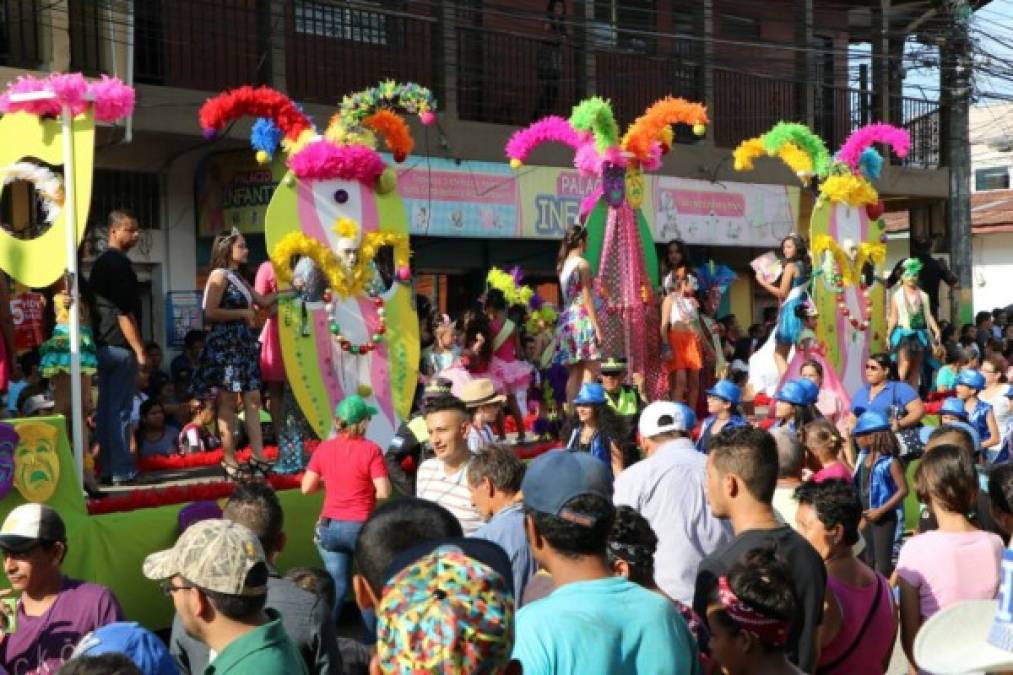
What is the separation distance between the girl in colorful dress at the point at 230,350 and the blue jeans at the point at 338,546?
1687mm

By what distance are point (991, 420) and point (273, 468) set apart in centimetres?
527

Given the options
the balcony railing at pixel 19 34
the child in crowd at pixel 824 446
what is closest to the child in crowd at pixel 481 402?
the child in crowd at pixel 824 446

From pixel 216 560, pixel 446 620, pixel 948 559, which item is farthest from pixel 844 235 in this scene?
pixel 446 620

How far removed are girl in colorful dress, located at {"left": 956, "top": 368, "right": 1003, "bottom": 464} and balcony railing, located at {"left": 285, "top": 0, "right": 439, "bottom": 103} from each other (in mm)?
8149

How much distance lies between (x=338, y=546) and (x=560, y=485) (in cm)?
394

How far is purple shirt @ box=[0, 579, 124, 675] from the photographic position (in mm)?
4578

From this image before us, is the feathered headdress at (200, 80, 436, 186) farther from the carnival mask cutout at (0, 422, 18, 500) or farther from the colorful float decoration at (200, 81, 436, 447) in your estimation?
the carnival mask cutout at (0, 422, 18, 500)

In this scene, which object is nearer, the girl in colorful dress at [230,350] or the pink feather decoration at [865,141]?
the girl in colorful dress at [230,350]

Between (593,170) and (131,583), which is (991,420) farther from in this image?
(131,583)

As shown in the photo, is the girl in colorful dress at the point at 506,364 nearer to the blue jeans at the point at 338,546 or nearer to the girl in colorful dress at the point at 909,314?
the blue jeans at the point at 338,546

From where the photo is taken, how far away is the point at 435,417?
22.1 feet

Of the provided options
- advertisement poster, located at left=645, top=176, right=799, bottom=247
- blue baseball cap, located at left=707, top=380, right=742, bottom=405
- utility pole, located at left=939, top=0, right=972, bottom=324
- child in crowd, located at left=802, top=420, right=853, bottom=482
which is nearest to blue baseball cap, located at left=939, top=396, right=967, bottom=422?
blue baseball cap, located at left=707, top=380, right=742, bottom=405

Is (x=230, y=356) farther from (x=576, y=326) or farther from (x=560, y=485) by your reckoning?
(x=560, y=485)

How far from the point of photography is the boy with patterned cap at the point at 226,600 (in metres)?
3.58
